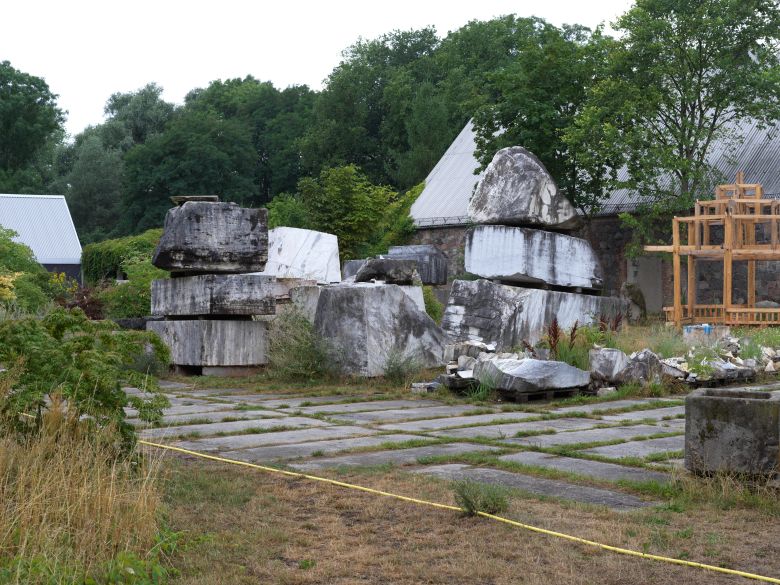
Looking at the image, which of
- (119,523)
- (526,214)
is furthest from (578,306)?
(119,523)

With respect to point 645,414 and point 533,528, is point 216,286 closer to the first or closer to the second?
point 645,414

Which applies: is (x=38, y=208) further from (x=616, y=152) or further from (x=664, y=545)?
(x=664, y=545)

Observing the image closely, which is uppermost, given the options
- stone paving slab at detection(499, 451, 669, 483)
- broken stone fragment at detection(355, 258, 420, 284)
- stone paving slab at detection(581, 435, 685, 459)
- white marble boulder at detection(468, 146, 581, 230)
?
white marble boulder at detection(468, 146, 581, 230)

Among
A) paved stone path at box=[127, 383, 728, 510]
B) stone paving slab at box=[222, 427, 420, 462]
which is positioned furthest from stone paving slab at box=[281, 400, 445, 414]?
stone paving slab at box=[222, 427, 420, 462]

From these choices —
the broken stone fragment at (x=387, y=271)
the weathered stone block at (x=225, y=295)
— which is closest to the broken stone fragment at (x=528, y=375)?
the broken stone fragment at (x=387, y=271)

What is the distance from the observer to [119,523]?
16.6 ft

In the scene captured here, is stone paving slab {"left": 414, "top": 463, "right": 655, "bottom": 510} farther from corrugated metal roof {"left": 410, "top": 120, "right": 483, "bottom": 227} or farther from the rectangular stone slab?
corrugated metal roof {"left": 410, "top": 120, "right": 483, "bottom": 227}

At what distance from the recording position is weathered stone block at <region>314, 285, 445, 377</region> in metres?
13.8

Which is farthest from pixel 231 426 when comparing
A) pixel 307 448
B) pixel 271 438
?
pixel 307 448

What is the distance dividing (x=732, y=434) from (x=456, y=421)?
4047mm

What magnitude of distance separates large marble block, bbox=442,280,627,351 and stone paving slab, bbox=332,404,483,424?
3600mm

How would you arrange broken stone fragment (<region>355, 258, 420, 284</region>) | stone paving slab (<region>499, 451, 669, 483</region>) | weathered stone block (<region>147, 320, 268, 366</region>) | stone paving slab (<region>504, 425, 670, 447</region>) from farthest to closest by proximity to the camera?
broken stone fragment (<region>355, 258, 420, 284</region>)
weathered stone block (<region>147, 320, 268, 366</region>)
stone paving slab (<region>504, 425, 670, 447</region>)
stone paving slab (<region>499, 451, 669, 483</region>)

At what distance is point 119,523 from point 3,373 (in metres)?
1.72

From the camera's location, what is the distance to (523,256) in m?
15.4
